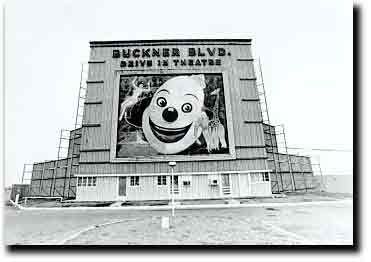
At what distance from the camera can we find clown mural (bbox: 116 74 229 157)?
24250 mm

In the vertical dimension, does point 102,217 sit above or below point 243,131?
below

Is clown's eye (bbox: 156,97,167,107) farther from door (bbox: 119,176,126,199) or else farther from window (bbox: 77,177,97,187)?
window (bbox: 77,177,97,187)

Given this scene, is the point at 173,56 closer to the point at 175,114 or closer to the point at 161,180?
the point at 175,114

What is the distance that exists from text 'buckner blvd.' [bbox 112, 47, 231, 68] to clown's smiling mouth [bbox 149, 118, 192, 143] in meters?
7.28

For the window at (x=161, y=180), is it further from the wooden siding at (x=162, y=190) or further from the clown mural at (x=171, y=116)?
the clown mural at (x=171, y=116)

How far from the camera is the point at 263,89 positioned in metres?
28.4

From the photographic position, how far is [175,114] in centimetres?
2505

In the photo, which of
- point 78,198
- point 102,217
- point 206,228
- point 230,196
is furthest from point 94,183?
point 206,228

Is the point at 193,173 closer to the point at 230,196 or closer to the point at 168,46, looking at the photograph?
the point at 230,196

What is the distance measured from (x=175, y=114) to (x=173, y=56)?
6907 millimetres

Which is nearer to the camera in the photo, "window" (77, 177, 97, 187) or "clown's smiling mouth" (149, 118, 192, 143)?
"window" (77, 177, 97, 187)

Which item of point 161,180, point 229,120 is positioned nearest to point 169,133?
point 161,180

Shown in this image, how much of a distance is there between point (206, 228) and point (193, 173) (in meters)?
11.0

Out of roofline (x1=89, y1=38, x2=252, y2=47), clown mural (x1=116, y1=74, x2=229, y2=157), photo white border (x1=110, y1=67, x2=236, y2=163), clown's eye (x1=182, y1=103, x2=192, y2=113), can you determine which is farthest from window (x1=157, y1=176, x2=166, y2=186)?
roofline (x1=89, y1=38, x2=252, y2=47)
